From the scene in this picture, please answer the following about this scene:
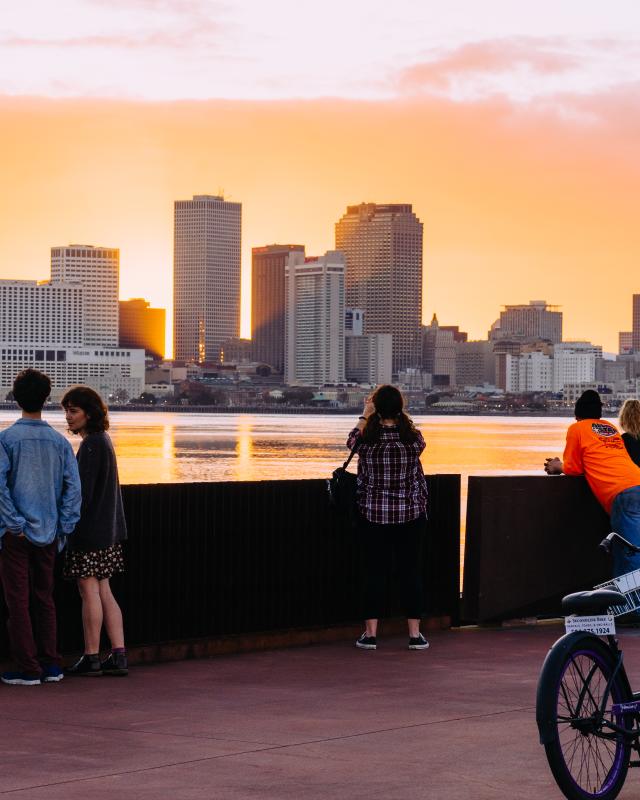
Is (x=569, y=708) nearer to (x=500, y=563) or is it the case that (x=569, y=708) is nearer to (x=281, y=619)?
(x=281, y=619)

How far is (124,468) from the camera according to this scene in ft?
239

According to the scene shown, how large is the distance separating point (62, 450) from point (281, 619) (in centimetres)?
217

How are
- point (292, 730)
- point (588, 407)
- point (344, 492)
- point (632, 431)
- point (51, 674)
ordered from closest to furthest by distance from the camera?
point (292, 730)
point (51, 674)
point (344, 492)
point (588, 407)
point (632, 431)

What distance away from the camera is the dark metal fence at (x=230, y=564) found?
31.2 feet

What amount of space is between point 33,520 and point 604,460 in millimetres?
4280

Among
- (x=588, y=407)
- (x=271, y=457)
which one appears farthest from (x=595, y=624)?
(x=271, y=457)

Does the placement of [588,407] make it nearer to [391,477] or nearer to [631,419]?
[631,419]

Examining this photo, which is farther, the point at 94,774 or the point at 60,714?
the point at 60,714

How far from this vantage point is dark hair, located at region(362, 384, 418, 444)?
10.1 m

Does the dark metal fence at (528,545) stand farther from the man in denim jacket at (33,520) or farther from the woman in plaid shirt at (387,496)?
the man in denim jacket at (33,520)

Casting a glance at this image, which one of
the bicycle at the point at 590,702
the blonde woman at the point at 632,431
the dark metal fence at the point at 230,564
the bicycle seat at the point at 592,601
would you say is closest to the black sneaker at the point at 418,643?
the dark metal fence at the point at 230,564

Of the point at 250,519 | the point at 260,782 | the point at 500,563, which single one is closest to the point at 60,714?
the point at 260,782

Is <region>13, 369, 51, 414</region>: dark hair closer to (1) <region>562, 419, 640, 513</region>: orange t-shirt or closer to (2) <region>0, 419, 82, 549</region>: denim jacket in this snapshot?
(2) <region>0, 419, 82, 549</region>: denim jacket

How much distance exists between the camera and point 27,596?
28.4 ft
